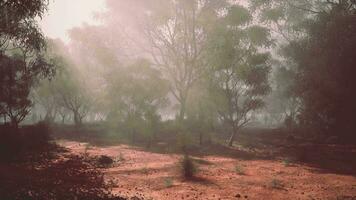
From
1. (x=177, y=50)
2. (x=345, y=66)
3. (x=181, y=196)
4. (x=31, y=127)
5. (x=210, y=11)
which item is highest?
(x=210, y=11)

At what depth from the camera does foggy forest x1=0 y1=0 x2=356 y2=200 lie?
15789 millimetres

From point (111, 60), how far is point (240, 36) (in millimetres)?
14204

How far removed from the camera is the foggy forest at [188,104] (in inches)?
622

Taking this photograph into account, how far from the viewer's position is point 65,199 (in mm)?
11531

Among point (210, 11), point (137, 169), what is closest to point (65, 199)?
point (137, 169)

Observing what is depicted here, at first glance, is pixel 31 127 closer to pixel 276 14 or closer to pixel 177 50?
pixel 177 50

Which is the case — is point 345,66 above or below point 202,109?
above

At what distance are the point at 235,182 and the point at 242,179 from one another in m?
0.92

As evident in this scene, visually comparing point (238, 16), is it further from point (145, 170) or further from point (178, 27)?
point (145, 170)

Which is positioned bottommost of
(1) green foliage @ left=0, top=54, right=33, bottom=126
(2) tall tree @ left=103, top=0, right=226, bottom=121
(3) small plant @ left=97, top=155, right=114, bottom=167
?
(3) small plant @ left=97, top=155, right=114, bottom=167

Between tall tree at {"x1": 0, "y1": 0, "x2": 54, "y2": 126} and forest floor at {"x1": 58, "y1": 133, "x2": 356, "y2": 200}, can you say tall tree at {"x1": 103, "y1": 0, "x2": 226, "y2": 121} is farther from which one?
forest floor at {"x1": 58, "y1": 133, "x2": 356, "y2": 200}

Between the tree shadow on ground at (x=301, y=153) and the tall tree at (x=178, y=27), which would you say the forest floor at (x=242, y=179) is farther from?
the tall tree at (x=178, y=27)

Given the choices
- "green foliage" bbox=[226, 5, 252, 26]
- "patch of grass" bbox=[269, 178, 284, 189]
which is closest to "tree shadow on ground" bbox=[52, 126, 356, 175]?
"patch of grass" bbox=[269, 178, 284, 189]

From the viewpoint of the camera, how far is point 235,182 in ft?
54.6
